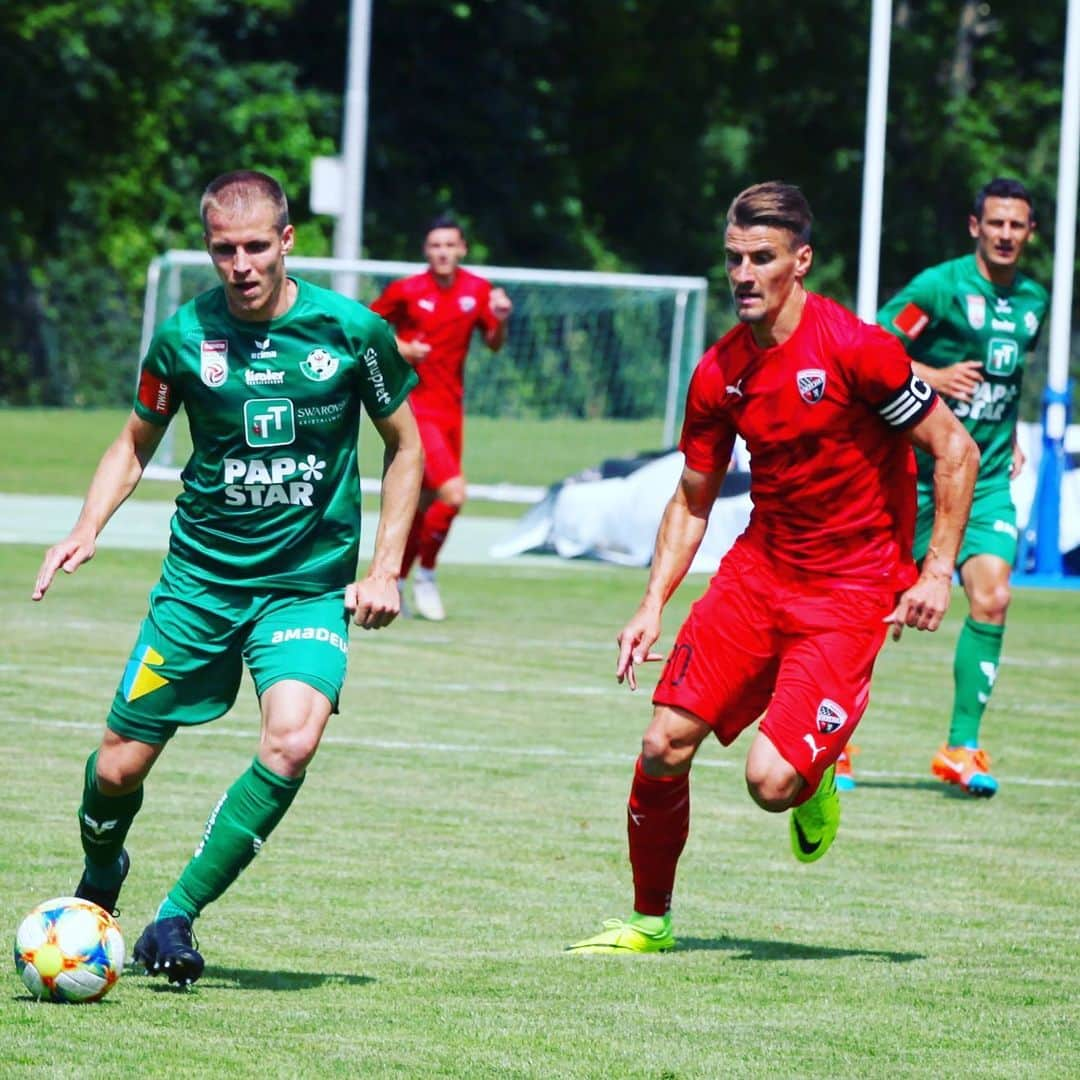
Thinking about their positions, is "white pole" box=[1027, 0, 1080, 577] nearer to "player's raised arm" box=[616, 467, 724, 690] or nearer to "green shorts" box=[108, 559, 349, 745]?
"player's raised arm" box=[616, 467, 724, 690]

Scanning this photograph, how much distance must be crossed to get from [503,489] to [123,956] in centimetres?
2077

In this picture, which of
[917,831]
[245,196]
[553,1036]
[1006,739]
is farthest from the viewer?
[1006,739]

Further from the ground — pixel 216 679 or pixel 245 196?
pixel 245 196

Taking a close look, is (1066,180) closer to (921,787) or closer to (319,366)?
(921,787)

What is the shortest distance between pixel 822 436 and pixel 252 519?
5.03ft

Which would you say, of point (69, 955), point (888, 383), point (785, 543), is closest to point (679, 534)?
point (785, 543)

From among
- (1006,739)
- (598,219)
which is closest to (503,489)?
(1006,739)

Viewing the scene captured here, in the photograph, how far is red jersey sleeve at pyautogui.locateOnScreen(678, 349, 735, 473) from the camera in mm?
6492

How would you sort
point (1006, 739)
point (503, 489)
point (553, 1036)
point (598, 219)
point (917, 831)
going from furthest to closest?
point (598, 219) → point (503, 489) → point (1006, 739) → point (917, 831) → point (553, 1036)

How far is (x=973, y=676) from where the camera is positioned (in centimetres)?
973

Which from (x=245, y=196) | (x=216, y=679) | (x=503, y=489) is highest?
(x=245, y=196)

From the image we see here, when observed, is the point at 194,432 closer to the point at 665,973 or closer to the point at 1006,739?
the point at 665,973

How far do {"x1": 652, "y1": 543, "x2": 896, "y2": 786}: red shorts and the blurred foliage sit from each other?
33181 millimetres

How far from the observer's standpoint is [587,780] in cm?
945
